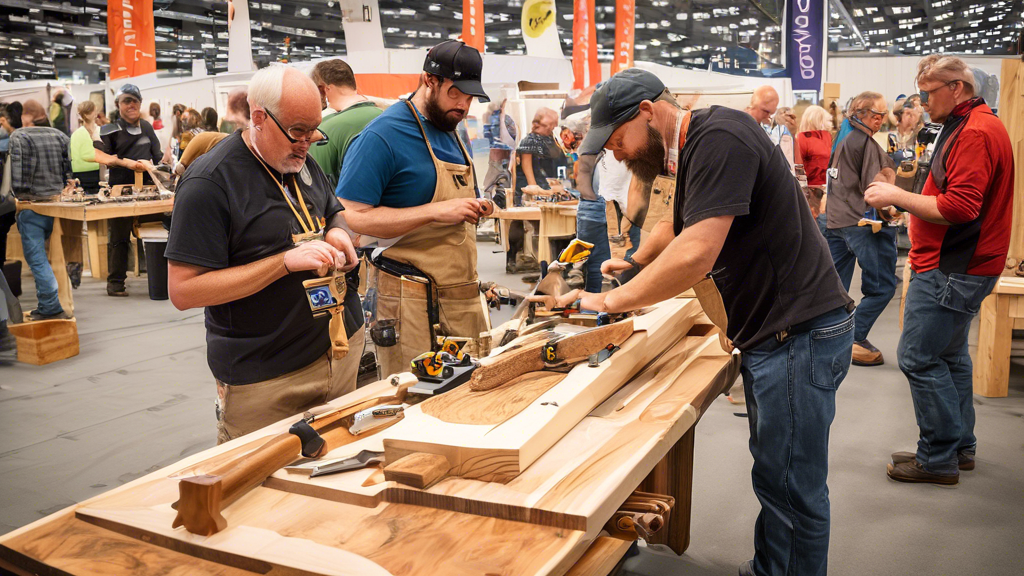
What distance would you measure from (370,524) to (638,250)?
1.54m

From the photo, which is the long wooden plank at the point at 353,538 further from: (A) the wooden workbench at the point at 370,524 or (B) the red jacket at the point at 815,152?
(B) the red jacket at the point at 815,152

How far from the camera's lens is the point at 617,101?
1858 mm

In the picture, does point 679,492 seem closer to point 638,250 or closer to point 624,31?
point 638,250

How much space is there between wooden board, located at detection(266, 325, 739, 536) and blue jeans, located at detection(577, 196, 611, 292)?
374cm

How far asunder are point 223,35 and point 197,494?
2318cm

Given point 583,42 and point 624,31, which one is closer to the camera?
point 624,31

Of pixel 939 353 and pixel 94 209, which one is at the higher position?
pixel 94 209

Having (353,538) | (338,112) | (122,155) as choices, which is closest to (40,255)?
(122,155)

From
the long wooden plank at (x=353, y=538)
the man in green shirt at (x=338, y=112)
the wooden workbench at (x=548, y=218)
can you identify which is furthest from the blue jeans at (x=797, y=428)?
the wooden workbench at (x=548, y=218)

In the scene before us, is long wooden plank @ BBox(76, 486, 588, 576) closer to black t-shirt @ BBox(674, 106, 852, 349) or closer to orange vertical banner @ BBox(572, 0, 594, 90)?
black t-shirt @ BBox(674, 106, 852, 349)

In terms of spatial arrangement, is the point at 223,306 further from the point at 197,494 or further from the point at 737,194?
the point at 737,194

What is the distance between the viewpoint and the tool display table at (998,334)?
13.9 feet

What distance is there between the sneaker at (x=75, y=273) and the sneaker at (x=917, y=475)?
25.4 ft

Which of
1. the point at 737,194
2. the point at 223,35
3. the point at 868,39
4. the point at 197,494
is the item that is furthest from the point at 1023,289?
the point at 223,35
